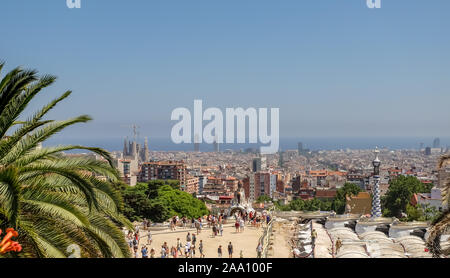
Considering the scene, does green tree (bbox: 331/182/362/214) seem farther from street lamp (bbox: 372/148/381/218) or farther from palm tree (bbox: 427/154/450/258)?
palm tree (bbox: 427/154/450/258)

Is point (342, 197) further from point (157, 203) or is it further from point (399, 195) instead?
point (157, 203)

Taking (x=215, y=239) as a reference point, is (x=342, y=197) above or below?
below

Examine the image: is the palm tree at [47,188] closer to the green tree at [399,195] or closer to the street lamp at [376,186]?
the street lamp at [376,186]

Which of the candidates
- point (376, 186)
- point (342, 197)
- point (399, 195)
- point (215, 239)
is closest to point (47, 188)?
point (215, 239)

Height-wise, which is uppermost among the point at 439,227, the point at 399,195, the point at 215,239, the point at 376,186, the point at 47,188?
the point at 47,188

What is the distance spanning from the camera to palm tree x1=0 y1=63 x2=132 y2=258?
15.0 ft

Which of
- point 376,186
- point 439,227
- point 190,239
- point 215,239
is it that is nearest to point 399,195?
point 376,186

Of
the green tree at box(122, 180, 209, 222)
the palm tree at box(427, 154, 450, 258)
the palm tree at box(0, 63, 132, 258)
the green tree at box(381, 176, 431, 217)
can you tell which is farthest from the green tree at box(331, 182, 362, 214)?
the palm tree at box(0, 63, 132, 258)

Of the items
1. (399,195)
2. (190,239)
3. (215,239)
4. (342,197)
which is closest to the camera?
(190,239)

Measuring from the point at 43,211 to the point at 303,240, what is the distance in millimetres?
13265

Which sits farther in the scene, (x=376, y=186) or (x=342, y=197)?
(x=342, y=197)

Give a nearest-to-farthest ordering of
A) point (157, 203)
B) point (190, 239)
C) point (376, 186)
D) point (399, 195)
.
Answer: point (190, 239) → point (376, 186) → point (157, 203) → point (399, 195)

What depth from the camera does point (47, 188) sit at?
493 centimetres

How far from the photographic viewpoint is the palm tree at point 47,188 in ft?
15.0
